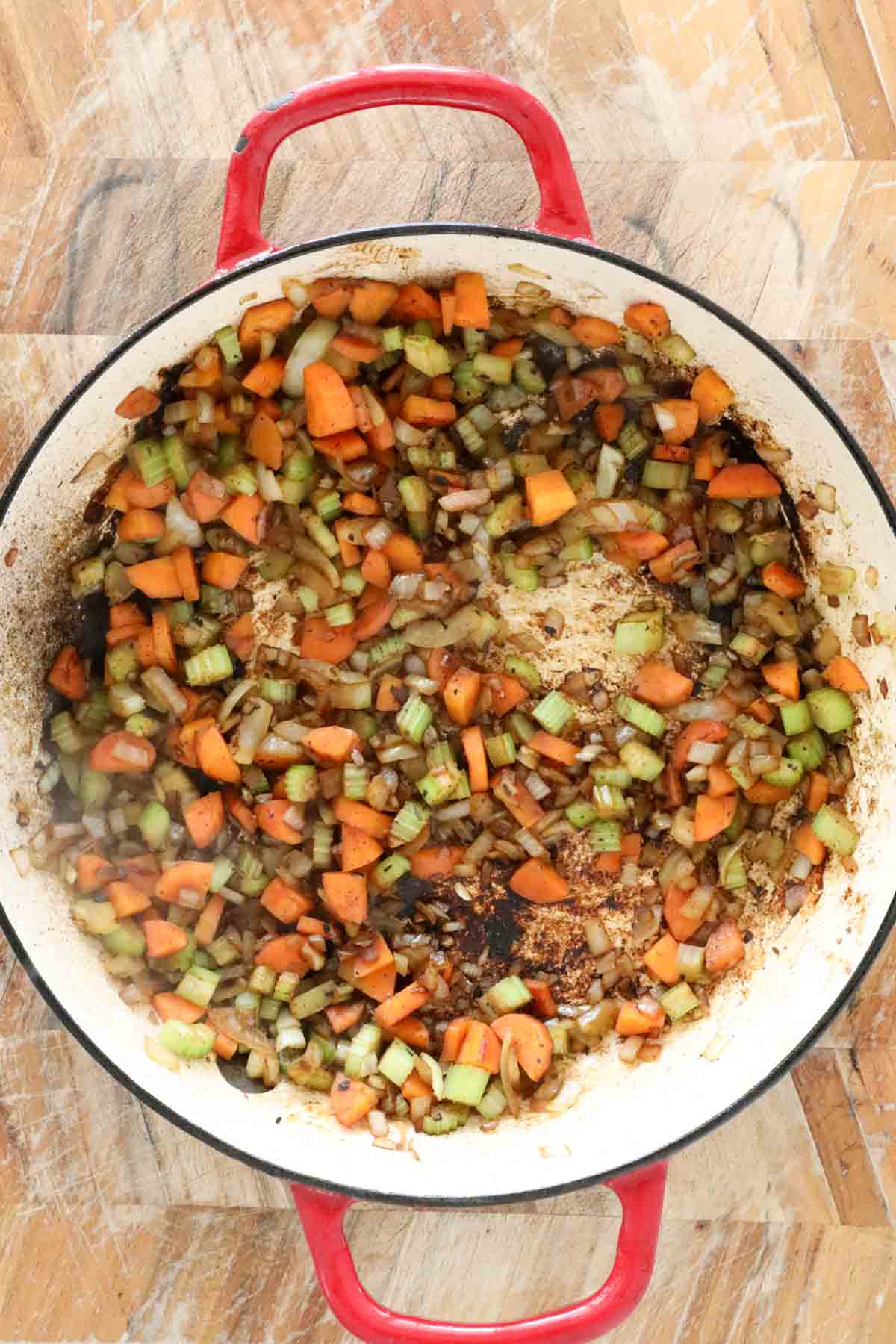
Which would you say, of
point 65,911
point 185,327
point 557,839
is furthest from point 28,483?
point 557,839

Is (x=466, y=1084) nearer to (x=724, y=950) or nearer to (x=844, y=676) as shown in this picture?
(x=724, y=950)

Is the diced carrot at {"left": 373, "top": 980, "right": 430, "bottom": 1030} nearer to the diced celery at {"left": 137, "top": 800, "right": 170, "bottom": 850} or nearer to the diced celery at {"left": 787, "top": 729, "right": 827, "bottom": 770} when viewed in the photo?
the diced celery at {"left": 137, "top": 800, "right": 170, "bottom": 850}

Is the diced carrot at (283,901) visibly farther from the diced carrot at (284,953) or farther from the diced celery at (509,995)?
the diced celery at (509,995)

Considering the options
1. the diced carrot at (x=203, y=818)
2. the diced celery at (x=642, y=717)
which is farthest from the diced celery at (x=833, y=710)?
the diced carrot at (x=203, y=818)

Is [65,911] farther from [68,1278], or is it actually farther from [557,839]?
[557,839]

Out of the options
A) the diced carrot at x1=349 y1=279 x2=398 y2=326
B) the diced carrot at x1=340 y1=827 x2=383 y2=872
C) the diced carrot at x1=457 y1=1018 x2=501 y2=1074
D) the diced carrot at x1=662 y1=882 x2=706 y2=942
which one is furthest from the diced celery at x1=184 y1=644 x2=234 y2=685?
the diced carrot at x1=662 y1=882 x2=706 y2=942

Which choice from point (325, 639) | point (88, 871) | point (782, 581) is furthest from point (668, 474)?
point (88, 871)
